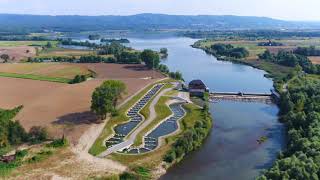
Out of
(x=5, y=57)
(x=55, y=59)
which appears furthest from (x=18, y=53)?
(x=55, y=59)

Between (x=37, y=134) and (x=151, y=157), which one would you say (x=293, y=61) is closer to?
(x=151, y=157)

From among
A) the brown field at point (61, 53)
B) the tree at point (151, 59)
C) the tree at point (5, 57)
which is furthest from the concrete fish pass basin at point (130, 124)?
the brown field at point (61, 53)

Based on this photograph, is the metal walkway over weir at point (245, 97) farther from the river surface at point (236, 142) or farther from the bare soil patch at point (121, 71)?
the bare soil patch at point (121, 71)

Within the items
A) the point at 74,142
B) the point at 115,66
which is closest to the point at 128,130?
the point at 74,142

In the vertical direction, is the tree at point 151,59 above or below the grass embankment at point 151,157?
above

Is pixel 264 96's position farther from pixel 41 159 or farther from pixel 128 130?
pixel 41 159

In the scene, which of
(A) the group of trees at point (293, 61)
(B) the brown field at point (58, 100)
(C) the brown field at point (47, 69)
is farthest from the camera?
(A) the group of trees at point (293, 61)

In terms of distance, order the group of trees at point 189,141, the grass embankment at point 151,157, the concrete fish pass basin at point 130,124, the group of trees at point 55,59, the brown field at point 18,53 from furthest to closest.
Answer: the brown field at point 18,53
the group of trees at point 55,59
the concrete fish pass basin at point 130,124
the group of trees at point 189,141
the grass embankment at point 151,157
